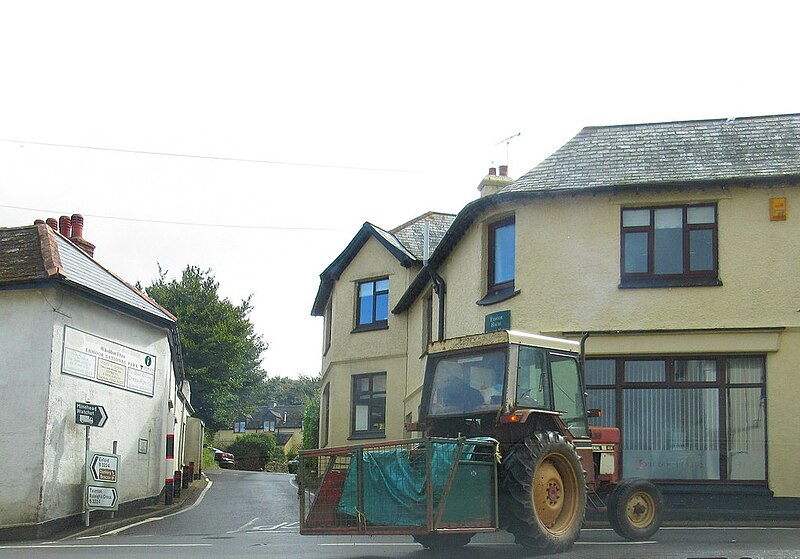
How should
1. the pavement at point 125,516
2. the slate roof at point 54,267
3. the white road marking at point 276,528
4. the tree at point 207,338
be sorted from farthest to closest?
1. the tree at point 207,338
2. the slate roof at point 54,267
3. the pavement at point 125,516
4. the white road marking at point 276,528

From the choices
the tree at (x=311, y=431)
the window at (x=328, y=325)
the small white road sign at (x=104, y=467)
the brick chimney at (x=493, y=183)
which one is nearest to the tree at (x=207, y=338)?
the tree at (x=311, y=431)

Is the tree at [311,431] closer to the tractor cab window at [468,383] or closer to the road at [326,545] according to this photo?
the road at [326,545]

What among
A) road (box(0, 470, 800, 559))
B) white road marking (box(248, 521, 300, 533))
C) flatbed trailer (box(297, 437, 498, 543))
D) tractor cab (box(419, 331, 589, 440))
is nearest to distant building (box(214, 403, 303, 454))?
white road marking (box(248, 521, 300, 533))

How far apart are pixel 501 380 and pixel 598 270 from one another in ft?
27.0

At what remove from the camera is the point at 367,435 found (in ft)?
99.9

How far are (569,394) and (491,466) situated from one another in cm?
213

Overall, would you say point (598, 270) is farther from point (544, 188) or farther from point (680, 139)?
point (680, 139)

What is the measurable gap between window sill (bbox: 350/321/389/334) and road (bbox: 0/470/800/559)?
11244mm

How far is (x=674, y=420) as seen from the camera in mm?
18828

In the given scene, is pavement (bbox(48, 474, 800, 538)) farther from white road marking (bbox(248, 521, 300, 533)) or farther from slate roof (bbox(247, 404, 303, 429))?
slate roof (bbox(247, 404, 303, 429))

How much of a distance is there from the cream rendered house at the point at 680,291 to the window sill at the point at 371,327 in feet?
33.9

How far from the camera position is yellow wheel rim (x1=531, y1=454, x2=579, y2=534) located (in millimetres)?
11219

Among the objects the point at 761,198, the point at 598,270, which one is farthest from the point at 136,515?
the point at 761,198

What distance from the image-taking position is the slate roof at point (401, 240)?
29.6 metres
